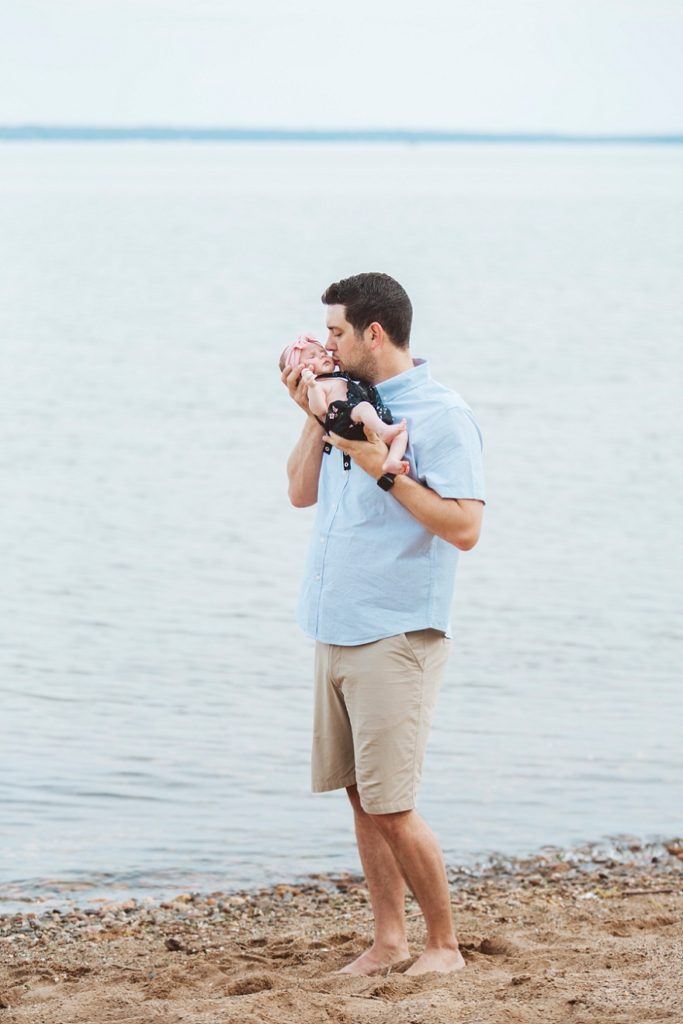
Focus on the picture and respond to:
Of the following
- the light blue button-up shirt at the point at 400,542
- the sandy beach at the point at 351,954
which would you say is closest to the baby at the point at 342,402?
the light blue button-up shirt at the point at 400,542

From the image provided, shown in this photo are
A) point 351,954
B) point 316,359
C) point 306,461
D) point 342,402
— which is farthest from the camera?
point 351,954

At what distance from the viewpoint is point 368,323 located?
4449mm

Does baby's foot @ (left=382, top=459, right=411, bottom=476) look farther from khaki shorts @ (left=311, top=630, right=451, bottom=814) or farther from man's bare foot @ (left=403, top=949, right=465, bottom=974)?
man's bare foot @ (left=403, top=949, right=465, bottom=974)

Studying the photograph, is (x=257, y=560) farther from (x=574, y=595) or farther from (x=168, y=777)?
(x=168, y=777)

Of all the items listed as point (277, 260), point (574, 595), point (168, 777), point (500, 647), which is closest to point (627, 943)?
point (168, 777)

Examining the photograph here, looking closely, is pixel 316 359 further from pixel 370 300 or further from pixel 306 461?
pixel 306 461

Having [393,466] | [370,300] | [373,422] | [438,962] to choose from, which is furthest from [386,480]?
[438,962]

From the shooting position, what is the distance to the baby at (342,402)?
4.30 m

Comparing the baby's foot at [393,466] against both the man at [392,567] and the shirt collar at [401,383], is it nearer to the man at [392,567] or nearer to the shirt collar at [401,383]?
the man at [392,567]

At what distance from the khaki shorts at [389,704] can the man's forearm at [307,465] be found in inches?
19.1

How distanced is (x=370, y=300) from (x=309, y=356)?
0.80ft

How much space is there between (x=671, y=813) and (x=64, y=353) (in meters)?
22.7

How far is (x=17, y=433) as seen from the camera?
19250mm

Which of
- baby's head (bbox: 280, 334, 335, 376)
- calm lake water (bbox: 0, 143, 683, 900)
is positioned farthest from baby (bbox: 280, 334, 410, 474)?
calm lake water (bbox: 0, 143, 683, 900)
